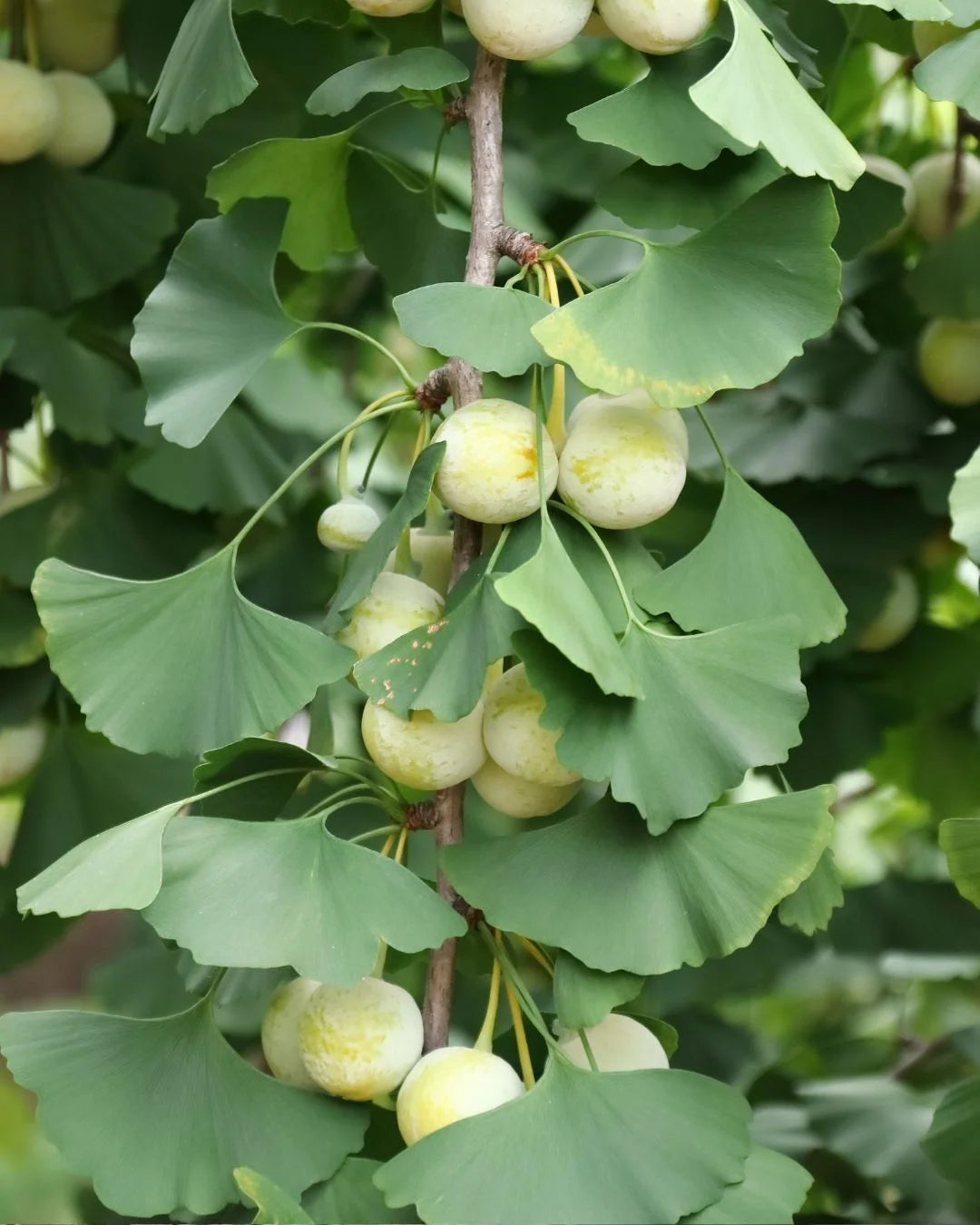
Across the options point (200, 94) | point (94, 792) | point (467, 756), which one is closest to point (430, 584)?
point (467, 756)

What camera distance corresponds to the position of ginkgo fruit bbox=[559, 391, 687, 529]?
1.69 ft

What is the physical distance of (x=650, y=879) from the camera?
49 cm

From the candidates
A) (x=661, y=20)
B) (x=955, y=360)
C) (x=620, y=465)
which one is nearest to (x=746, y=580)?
(x=620, y=465)

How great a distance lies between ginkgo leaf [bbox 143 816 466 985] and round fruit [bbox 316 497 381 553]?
0.40ft

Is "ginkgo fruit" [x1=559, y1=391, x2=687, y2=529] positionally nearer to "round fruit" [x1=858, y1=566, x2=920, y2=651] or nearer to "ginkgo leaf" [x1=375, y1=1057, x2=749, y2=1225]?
"ginkgo leaf" [x1=375, y1=1057, x2=749, y2=1225]

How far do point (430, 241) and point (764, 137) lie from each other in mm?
251

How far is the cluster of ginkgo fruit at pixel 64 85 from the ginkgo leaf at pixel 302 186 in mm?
231

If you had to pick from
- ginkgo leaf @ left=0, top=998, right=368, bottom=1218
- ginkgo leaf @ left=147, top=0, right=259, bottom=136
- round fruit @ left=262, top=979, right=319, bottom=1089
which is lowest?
round fruit @ left=262, top=979, right=319, bottom=1089

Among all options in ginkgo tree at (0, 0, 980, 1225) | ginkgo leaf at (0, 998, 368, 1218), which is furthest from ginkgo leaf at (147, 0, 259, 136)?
ginkgo leaf at (0, 998, 368, 1218)

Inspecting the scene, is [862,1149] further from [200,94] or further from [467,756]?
[200,94]

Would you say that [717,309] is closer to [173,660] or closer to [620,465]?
[620,465]

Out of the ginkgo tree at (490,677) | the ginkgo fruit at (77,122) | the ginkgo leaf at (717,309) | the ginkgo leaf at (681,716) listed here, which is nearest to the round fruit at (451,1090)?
the ginkgo tree at (490,677)

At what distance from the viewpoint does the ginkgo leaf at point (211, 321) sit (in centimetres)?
57

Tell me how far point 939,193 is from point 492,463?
0.56 meters
